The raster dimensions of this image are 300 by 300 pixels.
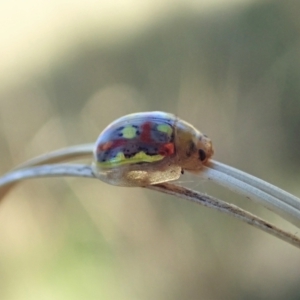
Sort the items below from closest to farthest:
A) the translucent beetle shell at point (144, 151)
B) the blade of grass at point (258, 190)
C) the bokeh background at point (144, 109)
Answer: the blade of grass at point (258, 190), the translucent beetle shell at point (144, 151), the bokeh background at point (144, 109)

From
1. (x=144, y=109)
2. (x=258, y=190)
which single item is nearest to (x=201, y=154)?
(x=258, y=190)

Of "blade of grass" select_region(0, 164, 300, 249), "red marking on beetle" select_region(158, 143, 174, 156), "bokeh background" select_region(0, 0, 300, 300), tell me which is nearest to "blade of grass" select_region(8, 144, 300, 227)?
"blade of grass" select_region(0, 164, 300, 249)

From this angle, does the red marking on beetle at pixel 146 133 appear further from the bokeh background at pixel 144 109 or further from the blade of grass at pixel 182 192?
the bokeh background at pixel 144 109

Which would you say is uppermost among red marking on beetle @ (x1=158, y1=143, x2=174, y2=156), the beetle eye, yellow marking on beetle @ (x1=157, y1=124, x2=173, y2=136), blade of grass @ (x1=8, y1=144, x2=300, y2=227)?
blade of grass @ (x1=8, y1=144, x2=300, y2=227)

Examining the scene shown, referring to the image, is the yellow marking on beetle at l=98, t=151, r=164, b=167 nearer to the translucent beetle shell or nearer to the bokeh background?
the translucent beetle shell

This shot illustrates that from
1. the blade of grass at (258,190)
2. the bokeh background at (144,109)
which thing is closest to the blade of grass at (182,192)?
the blade of grass at (258,190)

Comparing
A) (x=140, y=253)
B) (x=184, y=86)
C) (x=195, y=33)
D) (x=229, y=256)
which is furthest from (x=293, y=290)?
(x=195, y=33)
